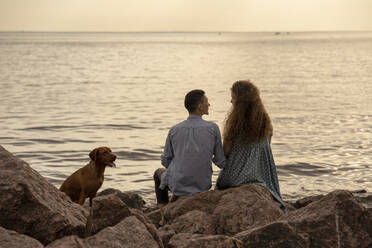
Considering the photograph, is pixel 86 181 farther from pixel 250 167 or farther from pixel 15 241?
pixel 15 241

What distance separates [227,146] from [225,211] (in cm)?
118

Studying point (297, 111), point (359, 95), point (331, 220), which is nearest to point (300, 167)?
Answer: point (331, 220)

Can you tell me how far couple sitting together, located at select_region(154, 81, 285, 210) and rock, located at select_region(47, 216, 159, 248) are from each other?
2.03 metres

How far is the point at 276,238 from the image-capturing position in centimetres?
535

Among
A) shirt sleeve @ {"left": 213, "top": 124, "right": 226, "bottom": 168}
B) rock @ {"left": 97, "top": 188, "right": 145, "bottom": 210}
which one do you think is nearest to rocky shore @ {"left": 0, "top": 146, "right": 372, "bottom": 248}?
shirt sleeve @ {"left": 213, "top": 124, "right": 226, "bottom": 168}

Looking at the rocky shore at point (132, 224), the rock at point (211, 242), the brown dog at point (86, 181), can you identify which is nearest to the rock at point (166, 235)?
the rocky shore at point (132, 224)

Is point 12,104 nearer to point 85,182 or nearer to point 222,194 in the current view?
point 85,182

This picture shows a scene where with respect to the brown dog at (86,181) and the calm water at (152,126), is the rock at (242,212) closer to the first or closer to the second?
the brown dog at (86,181)

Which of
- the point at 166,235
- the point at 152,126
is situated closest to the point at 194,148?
the point at 166,235

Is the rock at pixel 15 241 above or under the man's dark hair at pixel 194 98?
under

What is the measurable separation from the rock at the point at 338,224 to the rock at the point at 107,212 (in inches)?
59.3

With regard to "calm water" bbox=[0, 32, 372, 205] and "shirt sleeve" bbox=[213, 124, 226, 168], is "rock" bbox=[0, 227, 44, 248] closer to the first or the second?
"shirt sleeve" bbox=[213, 124, 226, 168]

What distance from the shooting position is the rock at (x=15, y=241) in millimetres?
4562

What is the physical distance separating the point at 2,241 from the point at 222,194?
111 inches
